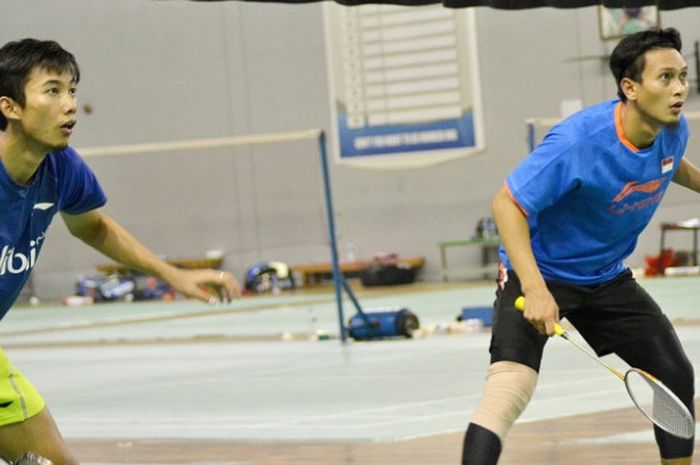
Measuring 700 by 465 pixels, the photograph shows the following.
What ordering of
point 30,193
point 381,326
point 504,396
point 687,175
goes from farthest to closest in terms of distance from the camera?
point 381,326 < point 687,175 < point 504,396 < point 30,193

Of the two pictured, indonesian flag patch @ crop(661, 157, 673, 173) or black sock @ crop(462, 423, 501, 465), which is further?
indonesian flag patch @ crop(661, 157, 673, 173)

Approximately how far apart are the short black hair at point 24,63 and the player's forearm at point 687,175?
7.82 feet

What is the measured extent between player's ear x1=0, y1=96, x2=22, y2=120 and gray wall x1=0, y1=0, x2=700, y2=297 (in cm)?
2027

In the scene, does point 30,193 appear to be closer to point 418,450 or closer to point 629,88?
point 629,88

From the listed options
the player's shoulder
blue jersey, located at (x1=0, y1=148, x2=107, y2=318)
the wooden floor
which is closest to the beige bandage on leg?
the player's shoulder

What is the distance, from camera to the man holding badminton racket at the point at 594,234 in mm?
4992

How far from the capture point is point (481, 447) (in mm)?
4855

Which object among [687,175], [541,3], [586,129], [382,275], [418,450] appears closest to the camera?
[586,129]

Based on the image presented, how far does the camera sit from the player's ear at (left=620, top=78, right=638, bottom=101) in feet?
17.1

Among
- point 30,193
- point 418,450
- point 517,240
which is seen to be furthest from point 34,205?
point 418,450

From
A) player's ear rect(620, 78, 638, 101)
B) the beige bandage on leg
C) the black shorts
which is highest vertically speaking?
player's ear rect(620, 78, 638, 101)

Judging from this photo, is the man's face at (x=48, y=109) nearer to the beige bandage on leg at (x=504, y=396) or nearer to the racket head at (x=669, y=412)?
the beige bandage on leg at (x=504, y=396)

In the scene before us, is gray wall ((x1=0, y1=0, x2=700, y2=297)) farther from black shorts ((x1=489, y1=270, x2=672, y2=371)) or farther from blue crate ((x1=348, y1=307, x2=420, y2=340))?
black shorts ((x1=489, y1=270, x2=672, y2=371))

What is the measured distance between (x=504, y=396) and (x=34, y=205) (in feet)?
5.39
